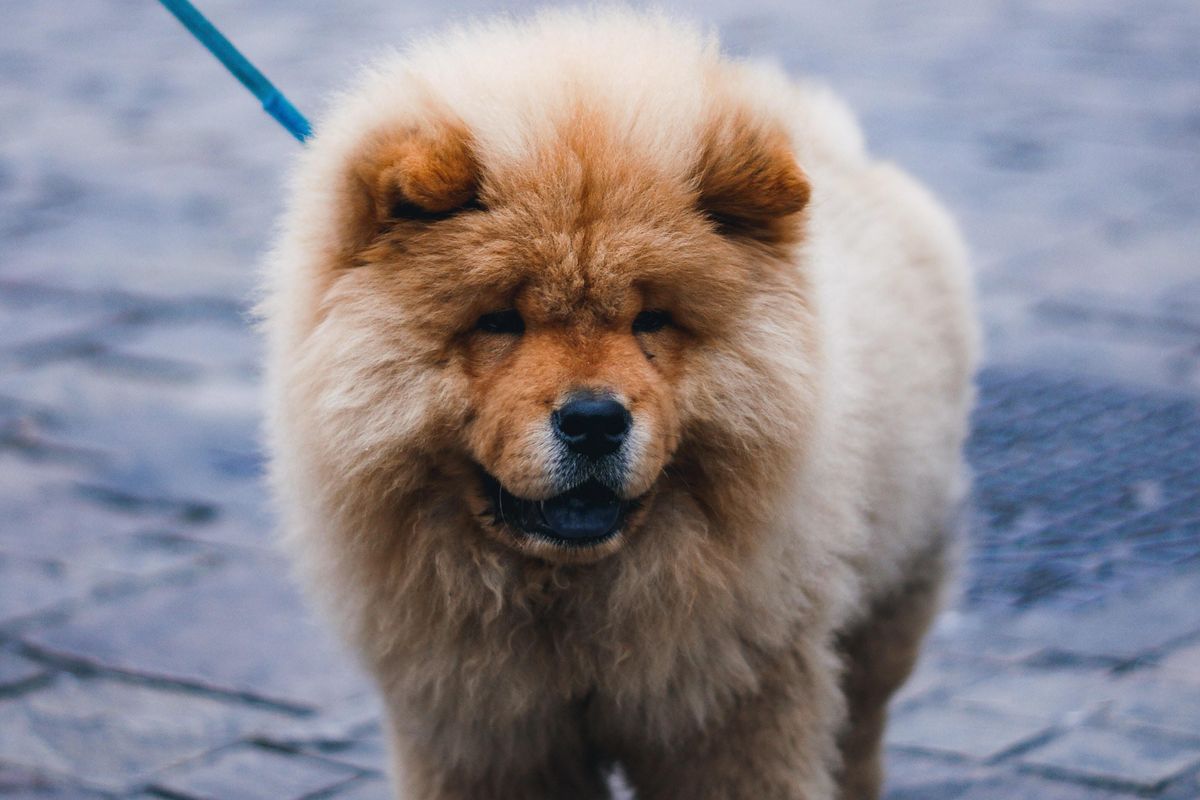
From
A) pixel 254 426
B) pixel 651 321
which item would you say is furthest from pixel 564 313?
pixel 254 426

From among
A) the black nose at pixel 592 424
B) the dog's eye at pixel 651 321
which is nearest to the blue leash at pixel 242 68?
the dog's eye at pixel 651 321

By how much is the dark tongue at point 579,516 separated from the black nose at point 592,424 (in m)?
0.17

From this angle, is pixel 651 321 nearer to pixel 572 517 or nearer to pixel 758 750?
pixel 572 517

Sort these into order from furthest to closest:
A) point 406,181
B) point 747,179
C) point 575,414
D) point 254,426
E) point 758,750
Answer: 1. point 254,426
2. point 758,750
3. point 747,179
4. point 406,181
5. point 575,414

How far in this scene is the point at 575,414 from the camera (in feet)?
7.47

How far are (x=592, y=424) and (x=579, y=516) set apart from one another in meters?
0.24

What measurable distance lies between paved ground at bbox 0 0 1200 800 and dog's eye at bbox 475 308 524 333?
1669 mm

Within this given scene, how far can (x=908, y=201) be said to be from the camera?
370cm

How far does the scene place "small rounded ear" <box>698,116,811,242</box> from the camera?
2529 mm

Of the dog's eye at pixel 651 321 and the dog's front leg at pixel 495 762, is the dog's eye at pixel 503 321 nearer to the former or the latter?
the dog's eye at pixel 651 321

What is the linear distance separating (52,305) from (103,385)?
37.9 inches

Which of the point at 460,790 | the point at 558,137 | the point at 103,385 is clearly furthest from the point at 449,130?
the point at 103,385

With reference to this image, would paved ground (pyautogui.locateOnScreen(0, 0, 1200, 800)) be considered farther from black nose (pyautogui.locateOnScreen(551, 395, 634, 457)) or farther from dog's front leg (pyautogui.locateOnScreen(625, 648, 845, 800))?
black nose (pyautogui.locateOnScreen(551, 395, 634, 457))

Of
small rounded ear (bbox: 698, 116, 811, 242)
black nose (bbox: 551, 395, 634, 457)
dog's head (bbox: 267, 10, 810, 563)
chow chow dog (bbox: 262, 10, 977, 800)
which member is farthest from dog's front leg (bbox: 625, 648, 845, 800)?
small rounded ear (bbox: 698, 116, 811, 242)
